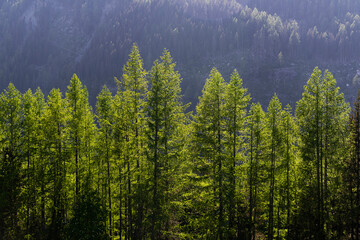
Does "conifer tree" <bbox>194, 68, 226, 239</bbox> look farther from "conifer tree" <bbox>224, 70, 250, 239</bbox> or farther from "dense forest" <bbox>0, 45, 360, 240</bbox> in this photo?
"conifer tree" <bbox>224, 70, 250, 239</bbox>

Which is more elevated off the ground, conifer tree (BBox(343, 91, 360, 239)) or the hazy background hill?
the hazy background hill

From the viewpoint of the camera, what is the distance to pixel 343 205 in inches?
788

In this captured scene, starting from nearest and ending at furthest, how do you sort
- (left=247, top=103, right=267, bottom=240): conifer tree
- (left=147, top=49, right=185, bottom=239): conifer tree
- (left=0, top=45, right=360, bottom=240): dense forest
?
(left=147, top=49, right=185, bottom=239): conifer tree
(left=0, top=45, right=360, bottom=240): dense forest
(left=247, top=103, right=267, bottom=240): conifer tree

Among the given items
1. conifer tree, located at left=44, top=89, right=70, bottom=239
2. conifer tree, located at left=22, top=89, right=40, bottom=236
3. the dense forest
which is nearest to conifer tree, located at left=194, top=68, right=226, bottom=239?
the dense forest

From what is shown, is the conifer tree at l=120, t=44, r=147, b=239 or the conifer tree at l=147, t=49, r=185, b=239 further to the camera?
the conifer tree at l=120, t=44, r=147, b=239

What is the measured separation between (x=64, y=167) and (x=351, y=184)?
22.7 meters

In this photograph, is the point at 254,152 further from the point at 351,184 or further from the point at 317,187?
the point at 351,184

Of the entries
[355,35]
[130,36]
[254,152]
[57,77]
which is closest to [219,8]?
[130,36]

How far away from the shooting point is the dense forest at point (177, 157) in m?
18.5

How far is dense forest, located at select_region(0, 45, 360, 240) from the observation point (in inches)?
728

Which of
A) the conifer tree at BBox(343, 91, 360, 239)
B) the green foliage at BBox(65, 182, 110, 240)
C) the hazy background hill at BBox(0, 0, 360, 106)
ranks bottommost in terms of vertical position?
the green foliage at BBox(65, 182, 110, 240)

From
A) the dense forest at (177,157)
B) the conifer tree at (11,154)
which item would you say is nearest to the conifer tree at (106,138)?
the dense forest at (177,157)

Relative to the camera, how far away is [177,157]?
741 inches

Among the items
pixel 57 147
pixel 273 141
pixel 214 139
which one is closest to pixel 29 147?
pixel 57 147
